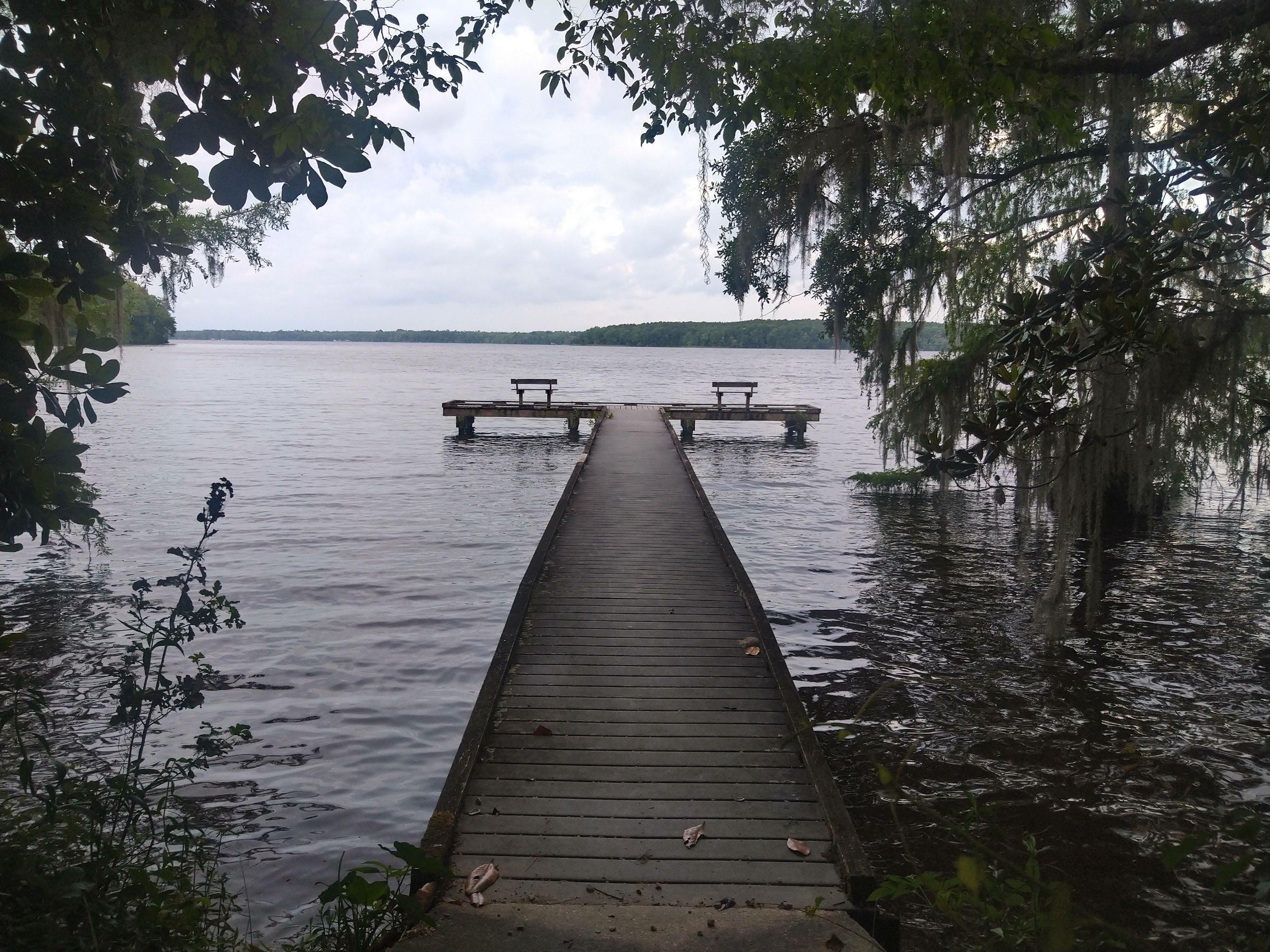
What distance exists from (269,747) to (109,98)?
4.96m

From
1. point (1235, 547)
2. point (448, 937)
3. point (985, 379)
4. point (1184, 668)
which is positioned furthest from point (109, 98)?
point (1235, 547)

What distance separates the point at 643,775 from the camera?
4727 millimetres

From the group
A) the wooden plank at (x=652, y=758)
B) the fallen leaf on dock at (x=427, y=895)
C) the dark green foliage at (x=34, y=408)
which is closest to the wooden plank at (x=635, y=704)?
the wooden plank at (x=652, y=758)

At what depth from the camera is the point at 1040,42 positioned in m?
5.26

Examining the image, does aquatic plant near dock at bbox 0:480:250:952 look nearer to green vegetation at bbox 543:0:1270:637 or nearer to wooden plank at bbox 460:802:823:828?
wooden plank at bbox 460:802:823:828

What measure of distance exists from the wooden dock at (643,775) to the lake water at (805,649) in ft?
2.66

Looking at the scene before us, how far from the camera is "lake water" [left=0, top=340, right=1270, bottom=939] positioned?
18.5ft

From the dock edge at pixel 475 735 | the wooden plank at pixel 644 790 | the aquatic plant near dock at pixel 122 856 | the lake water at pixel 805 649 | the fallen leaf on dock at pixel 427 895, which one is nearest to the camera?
the aquatic plant near dock at pixel 122 856

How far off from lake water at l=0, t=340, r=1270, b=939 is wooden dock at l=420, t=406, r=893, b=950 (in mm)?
811

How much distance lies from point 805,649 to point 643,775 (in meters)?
4.68

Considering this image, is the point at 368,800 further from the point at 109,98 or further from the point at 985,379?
the point at 985,379

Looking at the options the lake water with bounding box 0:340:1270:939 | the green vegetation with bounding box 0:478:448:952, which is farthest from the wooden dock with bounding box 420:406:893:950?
the lake water with bounding box 0:340:1270:939

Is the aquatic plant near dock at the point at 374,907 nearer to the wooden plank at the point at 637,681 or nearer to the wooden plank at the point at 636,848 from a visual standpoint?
the wooden plank at the point at 636,848

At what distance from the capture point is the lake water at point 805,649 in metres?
5.63
